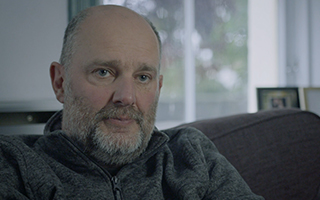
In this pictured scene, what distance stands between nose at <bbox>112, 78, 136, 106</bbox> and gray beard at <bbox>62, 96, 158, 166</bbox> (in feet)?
0.05

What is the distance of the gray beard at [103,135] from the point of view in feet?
2.62

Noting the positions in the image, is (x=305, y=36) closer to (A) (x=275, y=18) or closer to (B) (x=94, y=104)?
(A) (x=275, y=18)

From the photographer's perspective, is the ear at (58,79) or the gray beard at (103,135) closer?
the gray beard at (103,135)

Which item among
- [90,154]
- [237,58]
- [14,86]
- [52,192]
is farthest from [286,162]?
[237,58]

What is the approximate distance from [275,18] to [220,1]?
57cm

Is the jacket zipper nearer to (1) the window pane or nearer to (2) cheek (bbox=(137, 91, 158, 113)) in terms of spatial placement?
(2) cheek (bbox=(137, 91, 158, 113))

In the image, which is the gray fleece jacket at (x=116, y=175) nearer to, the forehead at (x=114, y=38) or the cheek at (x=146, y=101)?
the cheek at (x=146, y=101)

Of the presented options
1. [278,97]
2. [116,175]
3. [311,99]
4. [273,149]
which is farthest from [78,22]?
[311,99]

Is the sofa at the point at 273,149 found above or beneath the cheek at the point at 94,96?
beneath

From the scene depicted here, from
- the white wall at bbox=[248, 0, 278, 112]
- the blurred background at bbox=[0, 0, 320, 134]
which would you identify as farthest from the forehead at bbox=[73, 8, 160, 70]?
the white wall at bbox=[248, 0, 278, 112]

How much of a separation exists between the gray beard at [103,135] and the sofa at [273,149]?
0.34 metres

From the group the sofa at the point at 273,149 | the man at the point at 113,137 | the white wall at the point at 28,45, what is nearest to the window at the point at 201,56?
the white wall at the point at 28,45

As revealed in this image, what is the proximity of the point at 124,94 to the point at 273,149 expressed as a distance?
64cm

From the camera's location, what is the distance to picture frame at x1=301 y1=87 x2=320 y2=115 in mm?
2186
